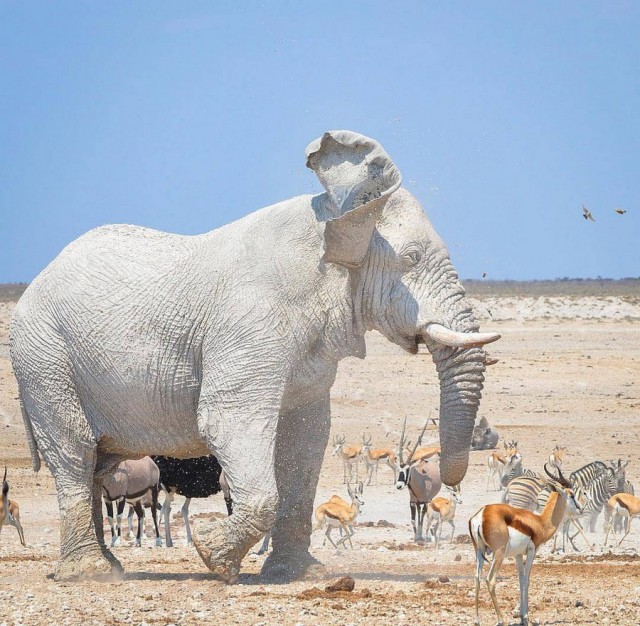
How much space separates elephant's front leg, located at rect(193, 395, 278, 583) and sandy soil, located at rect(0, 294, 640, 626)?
29cm

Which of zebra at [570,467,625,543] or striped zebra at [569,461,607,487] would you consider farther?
striped zebra at [569,461,607,487]

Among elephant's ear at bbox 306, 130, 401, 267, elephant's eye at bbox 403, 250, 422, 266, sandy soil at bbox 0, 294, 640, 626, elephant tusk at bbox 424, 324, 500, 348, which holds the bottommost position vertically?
sandy soil at bbox 0, 294, 640, 626

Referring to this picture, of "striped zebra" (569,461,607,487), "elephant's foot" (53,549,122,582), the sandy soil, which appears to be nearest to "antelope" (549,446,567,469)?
the sandy soil

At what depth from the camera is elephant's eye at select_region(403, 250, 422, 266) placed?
931cm

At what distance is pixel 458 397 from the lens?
9.08 m

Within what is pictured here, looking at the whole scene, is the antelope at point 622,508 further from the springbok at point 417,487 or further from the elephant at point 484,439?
the elephant at point 484,439

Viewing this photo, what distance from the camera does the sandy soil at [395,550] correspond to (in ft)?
27.6

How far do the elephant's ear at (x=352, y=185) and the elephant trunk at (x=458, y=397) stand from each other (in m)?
0.90

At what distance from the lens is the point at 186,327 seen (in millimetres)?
9469

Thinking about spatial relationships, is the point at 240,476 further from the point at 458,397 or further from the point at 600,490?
the point at 600,490

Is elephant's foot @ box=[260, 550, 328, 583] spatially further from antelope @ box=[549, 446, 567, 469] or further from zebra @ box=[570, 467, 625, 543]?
antelope @ box=[549, 446, 567, 469]

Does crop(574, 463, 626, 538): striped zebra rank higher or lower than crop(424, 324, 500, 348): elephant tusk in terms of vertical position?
lower

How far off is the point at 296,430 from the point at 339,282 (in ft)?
4.28

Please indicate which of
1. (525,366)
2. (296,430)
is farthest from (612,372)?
(296,430)
